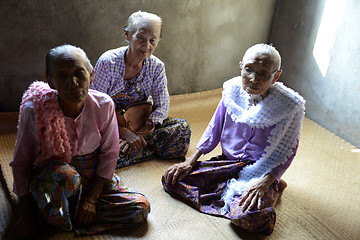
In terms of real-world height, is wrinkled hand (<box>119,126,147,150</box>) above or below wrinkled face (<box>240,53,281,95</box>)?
below

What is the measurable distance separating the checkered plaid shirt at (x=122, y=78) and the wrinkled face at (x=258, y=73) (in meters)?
0.86

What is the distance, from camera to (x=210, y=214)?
2.14 metres

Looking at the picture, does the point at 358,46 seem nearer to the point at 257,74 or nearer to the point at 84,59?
the point at 257,74

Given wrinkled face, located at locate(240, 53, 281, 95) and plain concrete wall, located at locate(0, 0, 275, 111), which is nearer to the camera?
wrinkled face, located at locate(240, 53, 281, 95)

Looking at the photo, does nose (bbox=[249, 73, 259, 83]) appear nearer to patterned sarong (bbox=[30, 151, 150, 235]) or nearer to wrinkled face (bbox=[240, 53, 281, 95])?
wrinkled face (bbox=[240, 53, 281, 95])

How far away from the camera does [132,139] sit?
99.8 inches

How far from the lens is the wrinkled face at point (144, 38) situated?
95.3 inches

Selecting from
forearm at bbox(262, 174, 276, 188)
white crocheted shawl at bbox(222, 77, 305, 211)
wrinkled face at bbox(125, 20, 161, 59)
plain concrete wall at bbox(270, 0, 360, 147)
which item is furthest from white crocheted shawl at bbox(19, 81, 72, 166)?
plain concrete wall at bbox(270, 0, 360, 147)

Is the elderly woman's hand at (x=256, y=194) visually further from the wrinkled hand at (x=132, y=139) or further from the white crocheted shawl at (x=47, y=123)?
the white crocheted shawl at (x=47, y=123)

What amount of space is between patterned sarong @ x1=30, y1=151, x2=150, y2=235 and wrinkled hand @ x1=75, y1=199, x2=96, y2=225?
0.03m

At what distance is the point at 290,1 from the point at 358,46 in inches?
39.1

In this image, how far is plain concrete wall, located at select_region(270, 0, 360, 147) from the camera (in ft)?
10.4

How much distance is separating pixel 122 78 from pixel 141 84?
6.6 inches

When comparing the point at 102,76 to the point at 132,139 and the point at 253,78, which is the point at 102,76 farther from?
the point at 253,78
